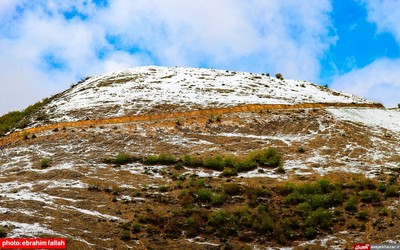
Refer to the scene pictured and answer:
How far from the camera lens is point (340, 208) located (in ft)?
62.7

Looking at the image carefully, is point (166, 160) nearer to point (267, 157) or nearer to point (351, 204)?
point (267, 157)

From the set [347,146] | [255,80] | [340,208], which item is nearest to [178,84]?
[255,80]

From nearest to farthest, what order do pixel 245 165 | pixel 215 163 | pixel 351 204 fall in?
pixel 351 204 → pixel 245 165 → pixel 215 163

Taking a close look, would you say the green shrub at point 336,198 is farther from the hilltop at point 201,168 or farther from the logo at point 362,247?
the logo at point 362,247

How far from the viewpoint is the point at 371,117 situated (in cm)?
3231

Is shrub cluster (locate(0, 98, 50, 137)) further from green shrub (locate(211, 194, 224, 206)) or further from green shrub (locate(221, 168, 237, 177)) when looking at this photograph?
green shrub (locate(211, 194, 224, 206))

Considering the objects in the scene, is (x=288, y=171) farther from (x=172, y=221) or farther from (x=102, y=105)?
(x=102, y=105)

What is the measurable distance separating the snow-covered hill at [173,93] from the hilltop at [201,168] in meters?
0.19

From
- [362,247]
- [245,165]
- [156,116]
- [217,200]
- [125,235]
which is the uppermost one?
[156,116]

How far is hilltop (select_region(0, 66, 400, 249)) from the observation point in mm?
17203

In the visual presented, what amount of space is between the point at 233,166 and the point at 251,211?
4.89 meters

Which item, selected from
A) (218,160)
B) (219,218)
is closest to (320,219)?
(219,218)

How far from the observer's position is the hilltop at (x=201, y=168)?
17.2 meters

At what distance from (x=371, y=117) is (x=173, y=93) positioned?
49.1ft
